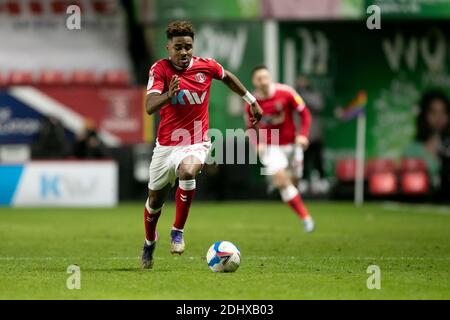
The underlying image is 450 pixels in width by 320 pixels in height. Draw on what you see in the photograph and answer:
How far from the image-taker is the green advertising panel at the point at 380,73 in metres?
27.5

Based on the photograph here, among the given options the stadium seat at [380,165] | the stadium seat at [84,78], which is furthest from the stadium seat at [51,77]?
the stadium seat at [380,165]

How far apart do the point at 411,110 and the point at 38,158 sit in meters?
9.65

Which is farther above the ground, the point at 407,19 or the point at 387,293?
the point at 407,19

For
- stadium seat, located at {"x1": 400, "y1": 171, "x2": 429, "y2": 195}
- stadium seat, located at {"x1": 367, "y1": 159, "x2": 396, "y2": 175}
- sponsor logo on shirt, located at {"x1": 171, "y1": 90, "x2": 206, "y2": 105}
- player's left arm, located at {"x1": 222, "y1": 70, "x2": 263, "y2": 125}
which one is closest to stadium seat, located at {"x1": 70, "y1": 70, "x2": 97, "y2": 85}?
stadium seat, located at {"x1": 367, "y1": 159, "x2": 396, "y2": 175}

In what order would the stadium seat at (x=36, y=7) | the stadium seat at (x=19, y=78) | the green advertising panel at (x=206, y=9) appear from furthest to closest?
the stadium seat at (x=36, y=7)
the stadium seat at (x=19, y=78)
the green advertising panel at (x=206, y=9)

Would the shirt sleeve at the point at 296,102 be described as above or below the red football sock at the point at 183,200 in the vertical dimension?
above

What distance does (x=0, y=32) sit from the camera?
2948cm

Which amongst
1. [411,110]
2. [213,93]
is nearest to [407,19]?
[411,110]

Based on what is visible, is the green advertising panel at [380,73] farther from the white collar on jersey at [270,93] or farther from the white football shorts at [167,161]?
the white football shorts at [167,161]

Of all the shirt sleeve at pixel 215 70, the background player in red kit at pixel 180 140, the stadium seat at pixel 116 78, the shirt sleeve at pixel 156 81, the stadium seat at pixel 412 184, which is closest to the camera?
the shirt sleeve at pixel 156 81

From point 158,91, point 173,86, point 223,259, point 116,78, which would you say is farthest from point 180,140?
point 116,78

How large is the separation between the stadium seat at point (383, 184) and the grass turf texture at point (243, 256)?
4.84m

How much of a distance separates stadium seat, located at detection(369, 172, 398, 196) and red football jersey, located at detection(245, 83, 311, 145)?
9.87 m
